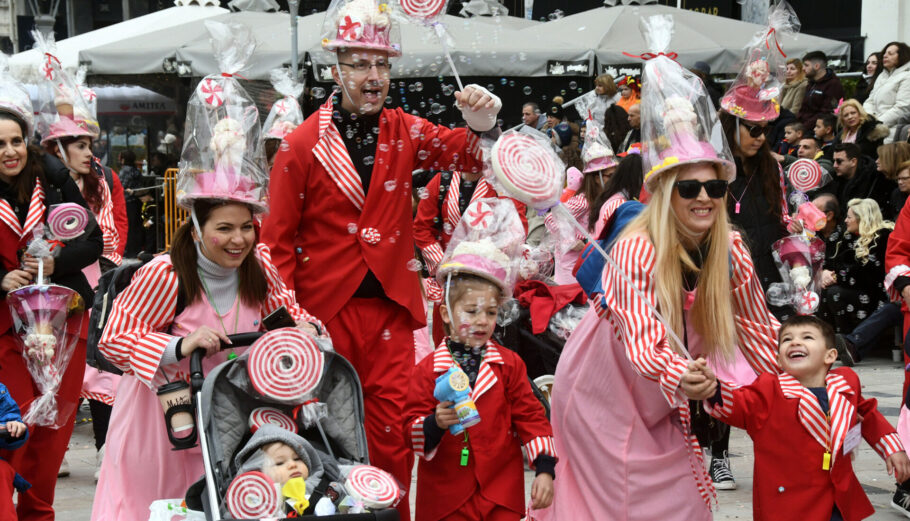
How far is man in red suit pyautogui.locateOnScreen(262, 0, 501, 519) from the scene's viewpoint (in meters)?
5.07

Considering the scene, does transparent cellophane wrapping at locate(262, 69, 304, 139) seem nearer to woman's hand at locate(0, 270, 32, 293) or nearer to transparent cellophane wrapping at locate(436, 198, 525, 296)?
woman's hand at locate(0, 270, 32, 293)

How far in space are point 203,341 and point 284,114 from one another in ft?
17.5

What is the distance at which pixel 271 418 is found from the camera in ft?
14.2

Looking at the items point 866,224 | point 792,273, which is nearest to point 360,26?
point 792,273

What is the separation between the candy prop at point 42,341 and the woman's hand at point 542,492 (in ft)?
7.70

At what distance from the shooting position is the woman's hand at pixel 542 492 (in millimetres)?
4512

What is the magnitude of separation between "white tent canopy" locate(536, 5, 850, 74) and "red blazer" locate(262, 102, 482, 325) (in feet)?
36.4

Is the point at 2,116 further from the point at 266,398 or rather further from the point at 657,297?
the point at 657,297

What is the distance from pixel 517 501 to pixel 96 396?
3806 mm

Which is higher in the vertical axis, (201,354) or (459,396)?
(201,354)

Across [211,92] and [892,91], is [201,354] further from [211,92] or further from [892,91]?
[892,91]

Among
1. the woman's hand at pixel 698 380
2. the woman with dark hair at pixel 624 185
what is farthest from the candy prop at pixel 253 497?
the woman with dark hair at pixel 624 185

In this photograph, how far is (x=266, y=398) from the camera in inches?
169

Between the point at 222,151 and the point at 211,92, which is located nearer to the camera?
the point at 222,151
